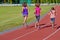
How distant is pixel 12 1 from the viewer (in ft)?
405

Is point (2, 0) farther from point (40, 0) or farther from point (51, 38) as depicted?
point (51, 38)

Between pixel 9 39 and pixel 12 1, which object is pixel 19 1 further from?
pixel 9 39

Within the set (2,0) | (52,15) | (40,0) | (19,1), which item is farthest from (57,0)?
(52,15)

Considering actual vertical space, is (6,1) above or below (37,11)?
below

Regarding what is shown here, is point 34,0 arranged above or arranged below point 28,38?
below

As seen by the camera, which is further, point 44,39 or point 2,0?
point 2,0

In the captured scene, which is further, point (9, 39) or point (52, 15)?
point (52, 15)

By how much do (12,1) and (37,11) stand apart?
105952 millimetres

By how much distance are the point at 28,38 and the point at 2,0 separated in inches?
4239

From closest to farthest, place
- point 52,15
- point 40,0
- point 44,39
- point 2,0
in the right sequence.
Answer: point 44,39 → point 52,15 → point 2,0 → point 40,0

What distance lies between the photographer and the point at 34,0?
124750 millimetres

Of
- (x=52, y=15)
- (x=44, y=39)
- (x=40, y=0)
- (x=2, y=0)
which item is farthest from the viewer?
(x=40, y=0)

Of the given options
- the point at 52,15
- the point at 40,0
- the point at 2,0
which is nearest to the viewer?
the point at 52,15

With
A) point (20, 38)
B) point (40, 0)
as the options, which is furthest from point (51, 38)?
point (40, 0)
